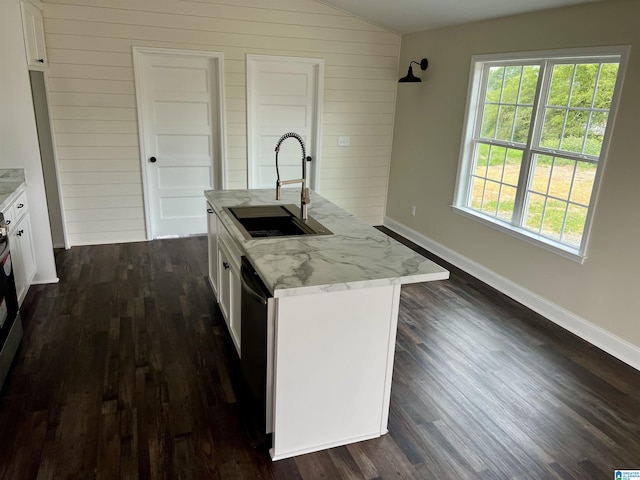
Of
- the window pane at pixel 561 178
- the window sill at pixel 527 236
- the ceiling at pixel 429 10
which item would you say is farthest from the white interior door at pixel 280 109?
the window pane at pixel 561 178

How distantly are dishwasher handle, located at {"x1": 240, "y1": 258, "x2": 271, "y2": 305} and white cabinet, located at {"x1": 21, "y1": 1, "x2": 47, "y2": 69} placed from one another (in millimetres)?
2817

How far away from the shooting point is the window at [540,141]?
3348mm

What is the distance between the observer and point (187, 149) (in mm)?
5227

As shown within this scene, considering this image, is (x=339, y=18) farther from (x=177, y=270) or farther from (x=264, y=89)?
(x=177, y=270)

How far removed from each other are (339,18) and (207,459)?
470 cm

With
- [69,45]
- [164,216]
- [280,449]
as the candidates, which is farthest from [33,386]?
[69,45]

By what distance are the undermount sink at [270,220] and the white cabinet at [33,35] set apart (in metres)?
2.22

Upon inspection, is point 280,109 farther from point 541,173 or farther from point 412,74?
point 541,173

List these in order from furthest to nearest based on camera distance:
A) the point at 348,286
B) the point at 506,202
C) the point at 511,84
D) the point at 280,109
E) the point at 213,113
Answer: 1. the point at 280,109
2. the point at 213,113
3. the point at 506,202
4. the point at 511,84
5. the point at 348,286

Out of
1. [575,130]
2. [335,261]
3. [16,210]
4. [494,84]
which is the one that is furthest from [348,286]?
[494,84]

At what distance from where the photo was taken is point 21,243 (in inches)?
139

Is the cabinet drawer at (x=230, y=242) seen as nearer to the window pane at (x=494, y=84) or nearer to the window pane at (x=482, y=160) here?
the window pane at (x=482, y=160)

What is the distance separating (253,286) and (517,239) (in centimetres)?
273

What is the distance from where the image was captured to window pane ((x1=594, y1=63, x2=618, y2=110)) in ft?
10.5
